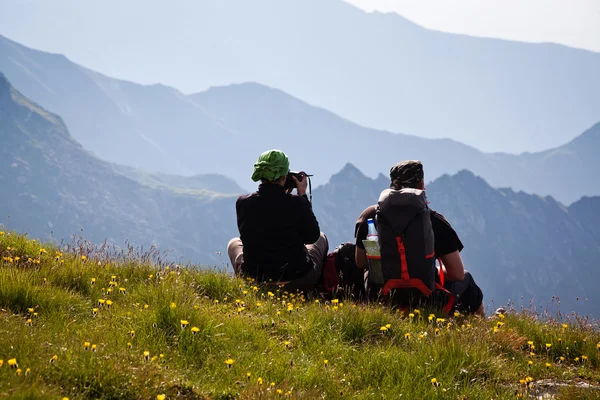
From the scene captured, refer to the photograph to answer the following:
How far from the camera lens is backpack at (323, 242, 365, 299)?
8023mm

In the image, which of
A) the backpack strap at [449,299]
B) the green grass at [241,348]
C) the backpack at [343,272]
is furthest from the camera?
the backpack at [343,272]

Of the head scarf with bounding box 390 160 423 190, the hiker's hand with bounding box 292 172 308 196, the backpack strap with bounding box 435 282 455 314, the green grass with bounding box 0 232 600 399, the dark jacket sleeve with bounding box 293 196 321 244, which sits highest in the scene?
the head scarf with bounding box 390 160 423 190

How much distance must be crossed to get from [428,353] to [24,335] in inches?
134

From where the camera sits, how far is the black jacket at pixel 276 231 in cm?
738

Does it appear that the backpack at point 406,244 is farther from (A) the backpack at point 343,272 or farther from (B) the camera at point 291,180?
(B) the camera at point 291,180

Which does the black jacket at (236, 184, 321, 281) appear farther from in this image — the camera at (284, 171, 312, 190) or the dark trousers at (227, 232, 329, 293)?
the camera at (284, 171, 312, 190)

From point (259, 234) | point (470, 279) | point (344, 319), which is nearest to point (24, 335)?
point (344, 319)

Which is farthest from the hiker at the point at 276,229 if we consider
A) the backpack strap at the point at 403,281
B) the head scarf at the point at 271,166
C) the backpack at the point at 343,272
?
the backpack strap at the point at 403,281

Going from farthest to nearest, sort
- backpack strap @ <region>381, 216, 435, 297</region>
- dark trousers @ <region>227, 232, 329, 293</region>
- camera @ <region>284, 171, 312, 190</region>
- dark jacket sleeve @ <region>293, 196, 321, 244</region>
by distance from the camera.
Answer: camera @ <region>284, 171, 312, 190</region>, dark trousers @ <region>227, 232, 329, 293</region>, dark jacket sleeve @ <region>293, 196, 321, 244</region>, backpack strap @ <region>381, 216, 435, 297</region>

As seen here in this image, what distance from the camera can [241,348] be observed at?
4715mm

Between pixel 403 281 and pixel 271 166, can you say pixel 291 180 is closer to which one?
pixel 271 166

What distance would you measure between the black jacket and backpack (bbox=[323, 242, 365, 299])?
1.97ft

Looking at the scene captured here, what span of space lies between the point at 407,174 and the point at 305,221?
157cm

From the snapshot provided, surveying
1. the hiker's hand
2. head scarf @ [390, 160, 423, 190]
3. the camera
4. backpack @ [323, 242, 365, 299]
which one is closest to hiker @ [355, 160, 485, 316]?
head scarf @ [390, 160, 423, 190]
